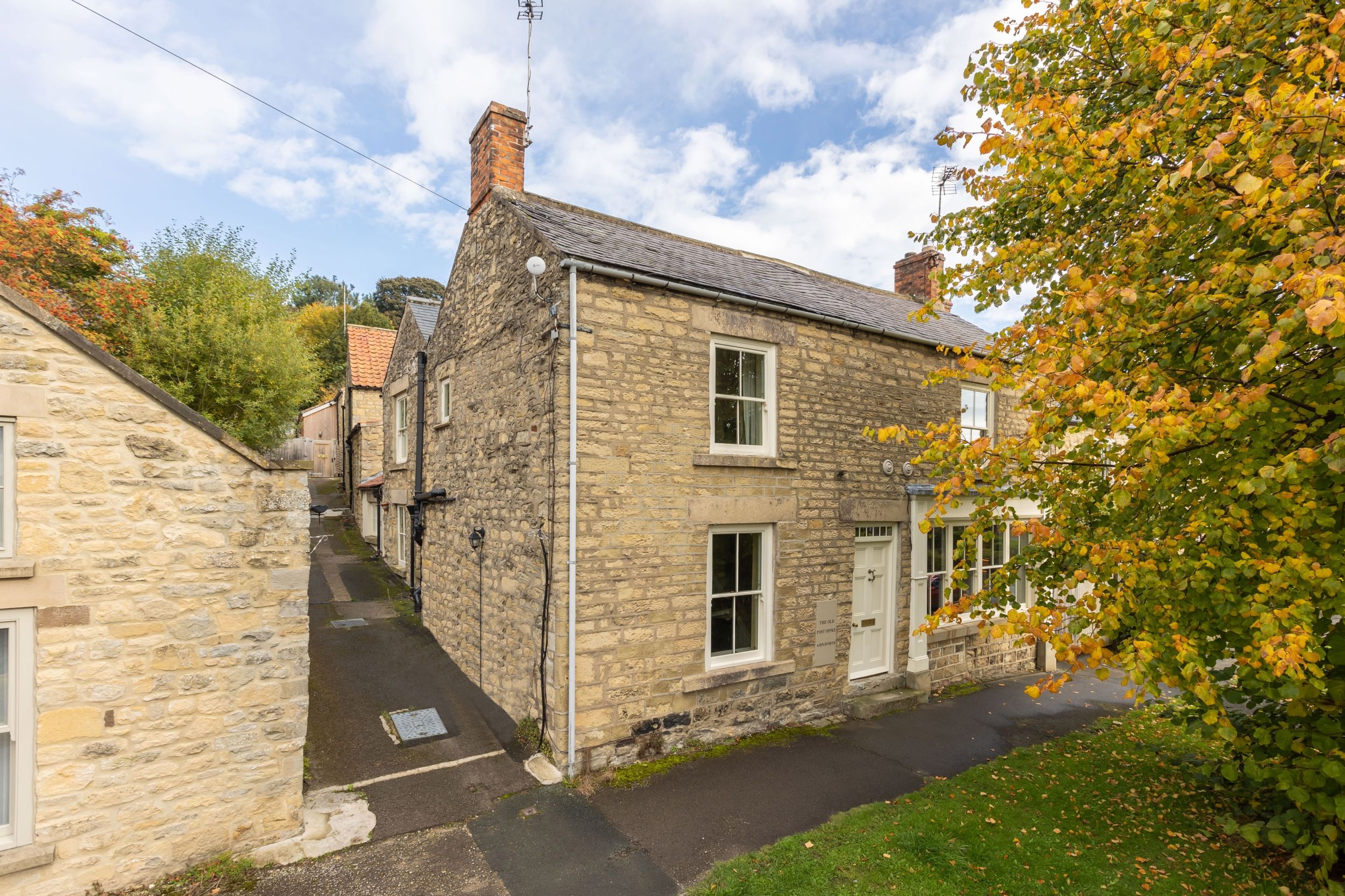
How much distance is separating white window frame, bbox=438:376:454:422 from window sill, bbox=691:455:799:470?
533 centimetres

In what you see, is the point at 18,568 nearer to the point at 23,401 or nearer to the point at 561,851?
the point at 23,401

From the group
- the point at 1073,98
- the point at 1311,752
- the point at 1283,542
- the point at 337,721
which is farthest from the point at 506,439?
the point at 1311,752

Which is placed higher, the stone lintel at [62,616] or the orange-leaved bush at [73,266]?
the orange-leaved bush at [73,266]

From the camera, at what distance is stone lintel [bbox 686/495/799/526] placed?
7680 millimetres

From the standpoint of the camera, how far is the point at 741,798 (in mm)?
6594

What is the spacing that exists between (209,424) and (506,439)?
363 centimetres

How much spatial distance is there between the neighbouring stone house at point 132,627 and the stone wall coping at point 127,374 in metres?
0.02

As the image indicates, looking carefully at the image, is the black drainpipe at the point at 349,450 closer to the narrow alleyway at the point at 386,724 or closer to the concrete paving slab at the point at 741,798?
the narrow alleyway at the point at 386,724

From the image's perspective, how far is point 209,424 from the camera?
5172 millimetres

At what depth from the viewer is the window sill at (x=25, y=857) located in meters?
4.37

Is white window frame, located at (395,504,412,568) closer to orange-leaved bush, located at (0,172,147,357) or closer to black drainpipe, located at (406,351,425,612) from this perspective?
black drainpipe, located at (406,351,425,612)

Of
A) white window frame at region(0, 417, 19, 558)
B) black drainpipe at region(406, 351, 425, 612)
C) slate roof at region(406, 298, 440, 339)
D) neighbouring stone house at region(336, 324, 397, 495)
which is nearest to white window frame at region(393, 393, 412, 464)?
black drainpipe at region(406, 351, 425, 612)

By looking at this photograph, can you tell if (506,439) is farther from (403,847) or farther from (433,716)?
(403,847)

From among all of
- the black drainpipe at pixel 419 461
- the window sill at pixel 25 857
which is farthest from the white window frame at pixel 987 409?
the window sill at pixel 25 857
